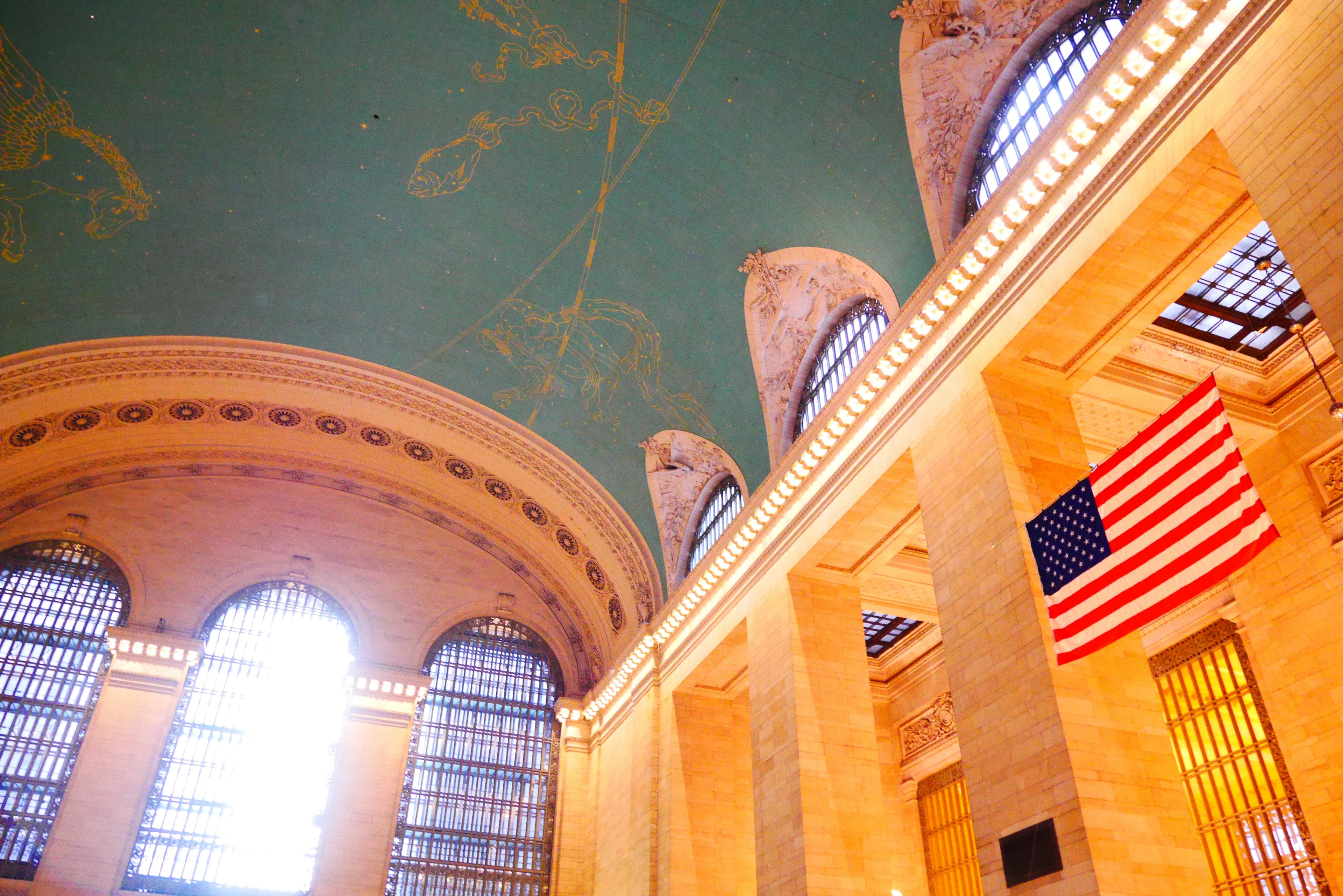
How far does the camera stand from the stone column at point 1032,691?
26.7 ft

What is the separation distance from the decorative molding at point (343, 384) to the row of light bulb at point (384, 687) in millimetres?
5122

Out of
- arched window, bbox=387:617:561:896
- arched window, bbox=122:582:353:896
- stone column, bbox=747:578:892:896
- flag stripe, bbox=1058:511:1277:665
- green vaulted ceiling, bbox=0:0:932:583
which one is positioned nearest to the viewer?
flag stripe, bbox=1058:511:1277:665

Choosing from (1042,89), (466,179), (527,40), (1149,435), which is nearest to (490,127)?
(466,179)

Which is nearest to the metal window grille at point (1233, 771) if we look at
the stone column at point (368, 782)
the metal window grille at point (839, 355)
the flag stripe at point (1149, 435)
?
the flag stripe at point (1149, 435)

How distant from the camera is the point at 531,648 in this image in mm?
22406

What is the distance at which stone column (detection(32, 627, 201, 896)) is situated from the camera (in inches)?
655

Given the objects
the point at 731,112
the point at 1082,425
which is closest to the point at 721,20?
the point at 731,112

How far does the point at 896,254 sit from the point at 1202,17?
4923 mm

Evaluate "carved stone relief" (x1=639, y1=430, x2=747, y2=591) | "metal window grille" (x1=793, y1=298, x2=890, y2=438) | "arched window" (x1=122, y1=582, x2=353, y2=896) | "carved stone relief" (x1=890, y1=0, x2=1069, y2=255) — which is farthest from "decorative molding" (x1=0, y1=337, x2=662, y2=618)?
"carved stone relief" (x1=890, y1=0, x2=1069, y2=255)

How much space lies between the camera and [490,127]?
15.0 metres

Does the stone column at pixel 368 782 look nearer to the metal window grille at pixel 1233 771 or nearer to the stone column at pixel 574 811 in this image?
the stone column at pixel 574 811

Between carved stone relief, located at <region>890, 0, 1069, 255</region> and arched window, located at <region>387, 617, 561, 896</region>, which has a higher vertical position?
carved stone relief, located at <region>890, 0, 1069, 255</region>

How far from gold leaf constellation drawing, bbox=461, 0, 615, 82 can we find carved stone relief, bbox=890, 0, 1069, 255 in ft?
14.9

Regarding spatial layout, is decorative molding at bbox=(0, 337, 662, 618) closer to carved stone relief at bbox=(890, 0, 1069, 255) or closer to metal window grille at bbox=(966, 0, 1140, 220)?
carved stone relief at bbox=(890, 0, 1069, 255)
